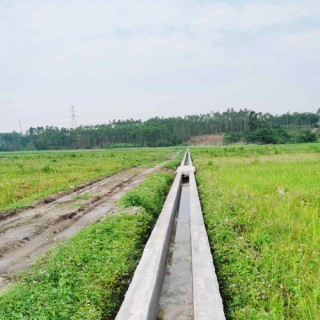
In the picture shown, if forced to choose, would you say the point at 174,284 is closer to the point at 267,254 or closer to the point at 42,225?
the point at 267,254

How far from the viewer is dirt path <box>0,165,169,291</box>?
524 cm

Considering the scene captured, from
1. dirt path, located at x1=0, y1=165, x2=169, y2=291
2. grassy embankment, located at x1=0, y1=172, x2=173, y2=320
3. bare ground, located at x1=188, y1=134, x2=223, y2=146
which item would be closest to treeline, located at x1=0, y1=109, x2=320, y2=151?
bare ground, located at x1=188, y1=134, x2=223, y2=146

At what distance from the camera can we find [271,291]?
3.59 metres

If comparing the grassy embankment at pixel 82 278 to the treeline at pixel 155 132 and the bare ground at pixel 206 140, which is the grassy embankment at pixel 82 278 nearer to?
the treeline at pixel 155 132

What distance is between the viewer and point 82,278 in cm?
413

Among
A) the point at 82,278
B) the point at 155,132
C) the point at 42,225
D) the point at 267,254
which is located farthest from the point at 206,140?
the point at 82,278

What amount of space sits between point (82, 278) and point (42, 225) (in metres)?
3.57

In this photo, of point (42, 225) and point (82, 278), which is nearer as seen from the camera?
point (82, 278)

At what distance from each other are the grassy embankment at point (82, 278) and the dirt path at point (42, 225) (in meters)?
Answer: 0.54

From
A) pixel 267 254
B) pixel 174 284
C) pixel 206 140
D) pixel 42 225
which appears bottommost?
pixel 174 284

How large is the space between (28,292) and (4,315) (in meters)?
0.43

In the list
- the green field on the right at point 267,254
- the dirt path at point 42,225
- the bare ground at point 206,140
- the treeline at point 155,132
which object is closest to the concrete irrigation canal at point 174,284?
the green field on the right at point 267,254

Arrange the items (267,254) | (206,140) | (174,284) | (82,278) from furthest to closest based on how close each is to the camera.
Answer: (206,140) → (174,284) → (267,254) → (82,278)

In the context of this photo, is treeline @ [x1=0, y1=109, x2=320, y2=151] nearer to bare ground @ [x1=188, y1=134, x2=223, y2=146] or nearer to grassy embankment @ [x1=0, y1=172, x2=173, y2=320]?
bare ground @ [x1=188, y1=134, x2=223, y2=146]
